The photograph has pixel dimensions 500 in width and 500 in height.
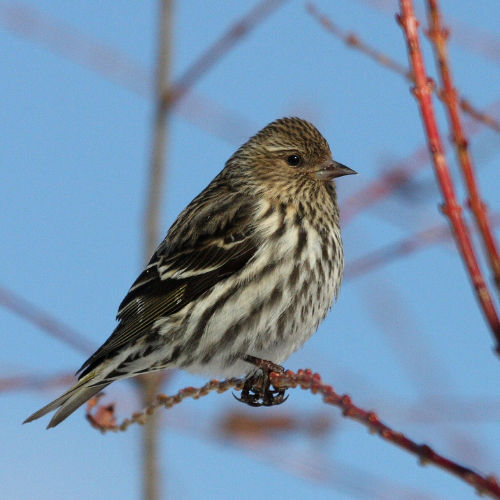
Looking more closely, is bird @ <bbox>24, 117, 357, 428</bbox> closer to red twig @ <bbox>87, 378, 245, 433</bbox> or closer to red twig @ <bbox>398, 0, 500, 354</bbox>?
red twig @ <bbox>87, 378, 245, 433</bbox>

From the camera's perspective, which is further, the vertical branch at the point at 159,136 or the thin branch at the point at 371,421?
the vertical branch at the point at 159,136

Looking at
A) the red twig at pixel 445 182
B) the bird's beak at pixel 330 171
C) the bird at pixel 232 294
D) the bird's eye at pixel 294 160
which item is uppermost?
the bird's eye at pixel 294 160

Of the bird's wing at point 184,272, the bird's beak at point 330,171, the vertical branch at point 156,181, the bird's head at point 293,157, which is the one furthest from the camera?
the bird's head at point 293,157

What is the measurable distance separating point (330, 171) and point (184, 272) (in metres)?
1.09

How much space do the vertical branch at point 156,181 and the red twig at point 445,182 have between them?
284 centimetres

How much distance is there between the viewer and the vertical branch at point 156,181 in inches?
154

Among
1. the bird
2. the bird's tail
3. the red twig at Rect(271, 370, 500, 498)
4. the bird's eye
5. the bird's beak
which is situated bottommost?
the red twig at Rect(271, 370, 500, 498)

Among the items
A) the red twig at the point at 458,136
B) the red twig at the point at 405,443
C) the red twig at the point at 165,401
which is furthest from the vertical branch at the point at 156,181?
the red twig at the point at 458,136

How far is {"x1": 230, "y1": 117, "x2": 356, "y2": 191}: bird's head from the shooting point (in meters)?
5.00

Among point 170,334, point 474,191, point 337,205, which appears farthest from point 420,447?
point 337,205

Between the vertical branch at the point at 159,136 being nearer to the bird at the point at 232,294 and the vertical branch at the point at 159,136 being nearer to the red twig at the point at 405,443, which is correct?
the bird at the point at 232,294

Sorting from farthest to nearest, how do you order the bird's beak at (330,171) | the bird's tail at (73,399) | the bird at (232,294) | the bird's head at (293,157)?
the bird's head at (293,157) → the bird's beak at (330,171) → the bird at (232,294) → the bird's tail at (73,399)

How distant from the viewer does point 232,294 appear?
442 centimetres

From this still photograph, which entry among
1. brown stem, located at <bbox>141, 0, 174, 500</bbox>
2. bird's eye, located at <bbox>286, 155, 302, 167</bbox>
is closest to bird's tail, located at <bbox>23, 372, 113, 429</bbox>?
brown stem, located at <bbox>141, 0, 174, 500</bbox>
